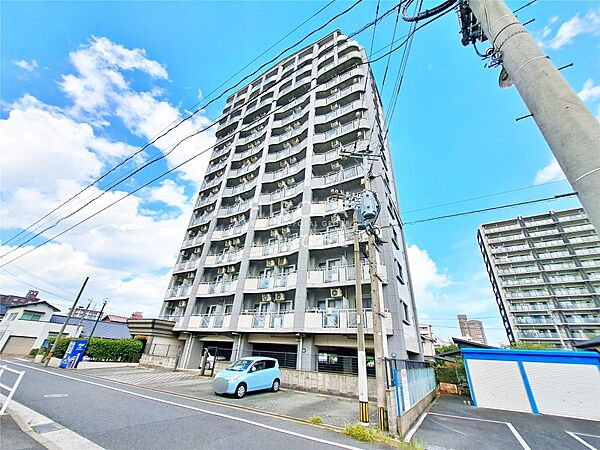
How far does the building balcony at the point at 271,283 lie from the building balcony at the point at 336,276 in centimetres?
126

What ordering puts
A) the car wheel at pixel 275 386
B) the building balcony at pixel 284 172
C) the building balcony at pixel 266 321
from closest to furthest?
the car wheel at pixel 275 386, the building balcony at pixel 266 321, the building balcony at pixel 284 172

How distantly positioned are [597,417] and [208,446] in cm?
1600

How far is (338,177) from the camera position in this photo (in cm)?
1666

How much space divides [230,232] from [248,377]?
12493mm

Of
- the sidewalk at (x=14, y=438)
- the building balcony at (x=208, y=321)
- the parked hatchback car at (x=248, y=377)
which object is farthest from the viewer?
the building balcony at (x=208, y=321)

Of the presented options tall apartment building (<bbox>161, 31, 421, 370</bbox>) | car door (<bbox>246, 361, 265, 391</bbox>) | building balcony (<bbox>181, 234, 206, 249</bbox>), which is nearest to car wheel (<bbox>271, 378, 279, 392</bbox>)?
car door (<bbox>246, 361, 265, 391</bbox>)

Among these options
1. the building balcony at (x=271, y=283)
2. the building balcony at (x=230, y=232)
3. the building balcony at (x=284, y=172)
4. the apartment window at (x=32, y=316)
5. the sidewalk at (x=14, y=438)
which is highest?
the building balcony at (x=284, y=172)

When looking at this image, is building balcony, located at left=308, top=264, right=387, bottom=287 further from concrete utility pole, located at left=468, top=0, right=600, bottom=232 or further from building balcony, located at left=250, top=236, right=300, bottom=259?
concrete utility pole, located at left=468, top=0, right=600, bottom=232

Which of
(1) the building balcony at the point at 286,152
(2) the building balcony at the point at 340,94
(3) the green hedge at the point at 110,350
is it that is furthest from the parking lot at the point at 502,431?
(3) the green hedge at the point at 110,350

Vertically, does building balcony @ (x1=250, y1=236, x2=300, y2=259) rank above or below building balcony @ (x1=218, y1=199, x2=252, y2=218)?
below

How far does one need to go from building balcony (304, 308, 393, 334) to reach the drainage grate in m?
9.86

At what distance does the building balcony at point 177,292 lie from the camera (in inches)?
794

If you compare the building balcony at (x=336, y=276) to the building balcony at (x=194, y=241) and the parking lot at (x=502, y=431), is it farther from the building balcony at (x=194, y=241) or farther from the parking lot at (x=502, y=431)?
the building balcony at (x=194, y=241)

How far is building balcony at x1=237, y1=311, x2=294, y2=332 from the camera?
14.0 metres
